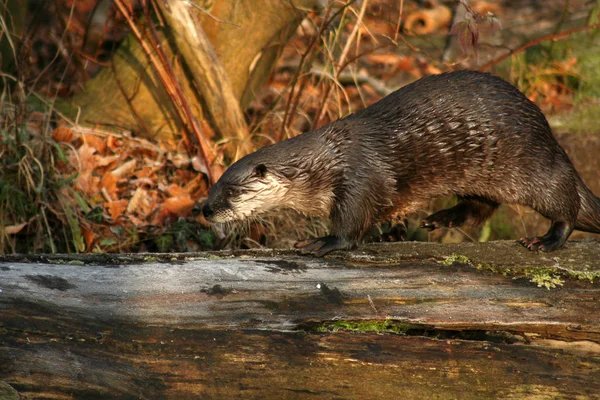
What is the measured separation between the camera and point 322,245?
8.75 ft

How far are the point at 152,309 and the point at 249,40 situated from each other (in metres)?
2.35

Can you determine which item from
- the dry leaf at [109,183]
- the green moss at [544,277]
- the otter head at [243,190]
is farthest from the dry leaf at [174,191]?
the green moss at [544,277]

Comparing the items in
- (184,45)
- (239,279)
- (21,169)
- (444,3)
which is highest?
(444,3)

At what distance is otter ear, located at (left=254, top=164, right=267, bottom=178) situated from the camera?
9.09 feet

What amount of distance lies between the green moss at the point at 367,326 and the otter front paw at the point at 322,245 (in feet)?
1.25

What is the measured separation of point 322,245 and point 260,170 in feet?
1.27

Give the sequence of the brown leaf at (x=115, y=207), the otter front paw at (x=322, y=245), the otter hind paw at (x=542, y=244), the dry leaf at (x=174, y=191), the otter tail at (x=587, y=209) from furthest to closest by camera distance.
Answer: the dry leaf at (x=174, y=191)
the brown leaf at (x=115, y=207)
the otter tail at (x=587, y=209)
the otter hind paw at (x=542, y=244)
the otter front paw at (x=322, y=245)

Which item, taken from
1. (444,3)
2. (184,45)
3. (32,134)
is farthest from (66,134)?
(444,3)

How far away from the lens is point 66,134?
4008 millimetres

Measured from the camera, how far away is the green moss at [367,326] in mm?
2295

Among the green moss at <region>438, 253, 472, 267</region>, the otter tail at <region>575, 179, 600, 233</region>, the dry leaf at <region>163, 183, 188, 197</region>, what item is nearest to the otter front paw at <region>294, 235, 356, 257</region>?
the green moss at <region>438, 253, 472, 267</region>

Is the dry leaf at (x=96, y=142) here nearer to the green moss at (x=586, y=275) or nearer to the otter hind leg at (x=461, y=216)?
the otter hind leg at (x=461, y=216)

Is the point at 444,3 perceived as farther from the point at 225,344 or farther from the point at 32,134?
the point at 225,344

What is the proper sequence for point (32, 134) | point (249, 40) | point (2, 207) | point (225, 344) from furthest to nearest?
point (249, 40) < point (32, 134) < point (2, 207) < point (225, 344)
